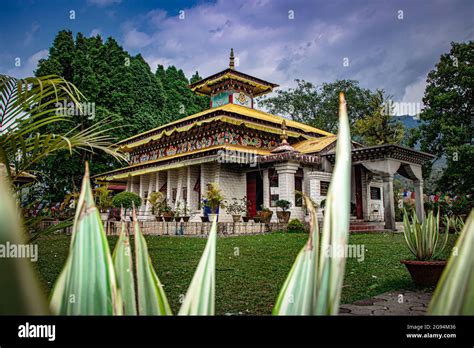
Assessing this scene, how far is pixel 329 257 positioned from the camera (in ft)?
1.80

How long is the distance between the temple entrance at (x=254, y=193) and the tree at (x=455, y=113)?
5653mm

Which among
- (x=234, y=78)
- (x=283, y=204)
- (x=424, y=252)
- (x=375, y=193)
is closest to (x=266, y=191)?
(x=283, y=204)

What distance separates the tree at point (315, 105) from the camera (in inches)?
603

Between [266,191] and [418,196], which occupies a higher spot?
[266,191]

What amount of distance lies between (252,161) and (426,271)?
9.16 metres

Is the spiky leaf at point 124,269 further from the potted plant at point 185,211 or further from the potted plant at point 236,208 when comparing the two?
the potted plant at point 185,211

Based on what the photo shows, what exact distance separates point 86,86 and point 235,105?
581cm

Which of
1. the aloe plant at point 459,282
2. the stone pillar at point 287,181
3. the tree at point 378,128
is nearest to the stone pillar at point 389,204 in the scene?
the stone pillar at point 287,181

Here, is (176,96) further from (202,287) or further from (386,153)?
(202,287)

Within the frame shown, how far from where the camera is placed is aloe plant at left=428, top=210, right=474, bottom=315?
1.72ft
